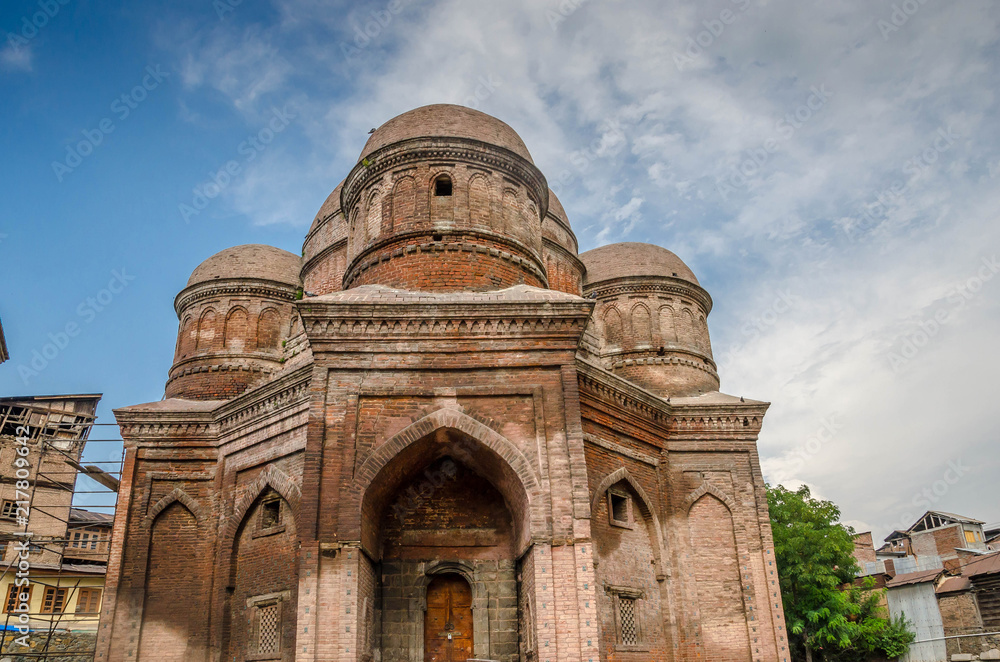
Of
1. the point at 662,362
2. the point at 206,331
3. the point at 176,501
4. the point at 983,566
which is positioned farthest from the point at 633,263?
the point at 983,566

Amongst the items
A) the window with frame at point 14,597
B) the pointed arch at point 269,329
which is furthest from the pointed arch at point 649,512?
the window with frame at point 14,597

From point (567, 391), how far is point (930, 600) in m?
23.5

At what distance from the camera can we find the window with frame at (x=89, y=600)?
25.7 m

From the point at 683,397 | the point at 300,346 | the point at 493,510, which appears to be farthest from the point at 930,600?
the point at 300,346

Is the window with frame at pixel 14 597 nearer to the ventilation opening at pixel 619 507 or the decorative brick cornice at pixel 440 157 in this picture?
the decorative brick cornice at pixel 440 157

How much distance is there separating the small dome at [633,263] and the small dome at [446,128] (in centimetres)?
565

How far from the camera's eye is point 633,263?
21344 mm

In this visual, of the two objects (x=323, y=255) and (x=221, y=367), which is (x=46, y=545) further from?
(x=323, y=255)

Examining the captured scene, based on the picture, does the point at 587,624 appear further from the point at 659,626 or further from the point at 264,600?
the point at 264,600

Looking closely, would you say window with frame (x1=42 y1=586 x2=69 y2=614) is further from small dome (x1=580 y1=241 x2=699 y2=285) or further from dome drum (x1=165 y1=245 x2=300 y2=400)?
small dome (x1=580 y1=241 x2=699 y2=285)

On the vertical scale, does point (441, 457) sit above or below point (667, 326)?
below

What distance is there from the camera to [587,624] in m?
10.6

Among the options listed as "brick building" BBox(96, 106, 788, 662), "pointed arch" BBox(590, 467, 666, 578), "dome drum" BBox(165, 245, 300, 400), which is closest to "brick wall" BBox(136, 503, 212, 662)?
"brick building" BBox(96, 106, 788, 662)

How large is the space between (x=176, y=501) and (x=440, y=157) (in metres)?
9.18
